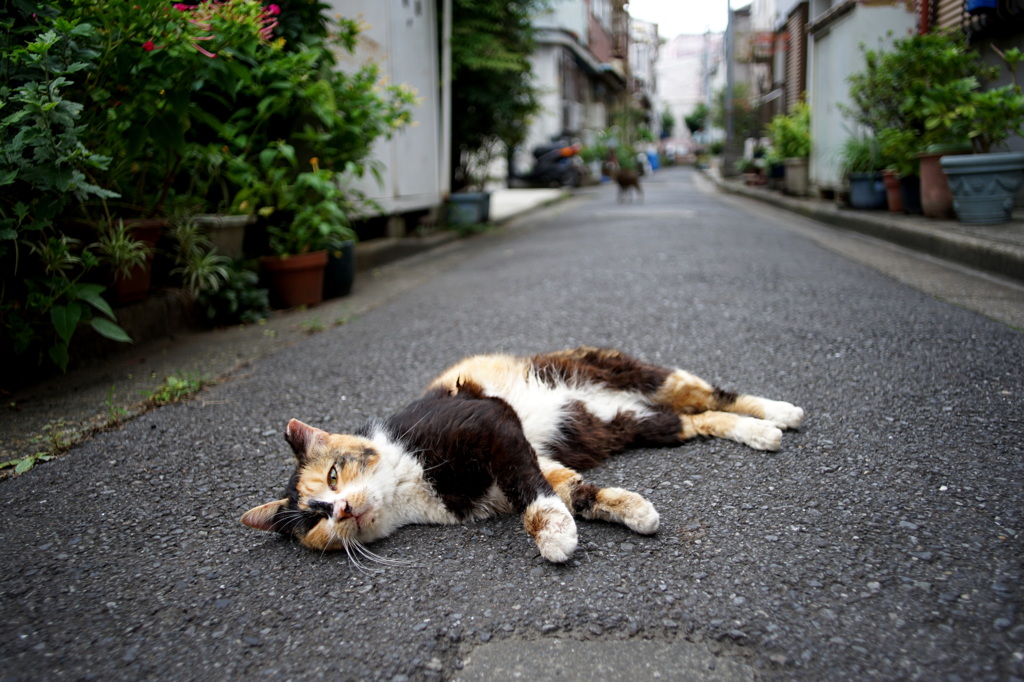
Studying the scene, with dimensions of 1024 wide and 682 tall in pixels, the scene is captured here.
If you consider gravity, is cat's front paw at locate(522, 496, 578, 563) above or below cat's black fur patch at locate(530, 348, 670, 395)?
below

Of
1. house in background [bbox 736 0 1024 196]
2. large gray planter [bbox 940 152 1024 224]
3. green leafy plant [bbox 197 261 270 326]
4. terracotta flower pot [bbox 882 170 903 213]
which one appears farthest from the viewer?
terracotta flower pot [bbox 882 170 903 213]

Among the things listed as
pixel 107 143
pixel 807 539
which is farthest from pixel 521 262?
pixel 807 539

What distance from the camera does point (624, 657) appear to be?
4.81ft

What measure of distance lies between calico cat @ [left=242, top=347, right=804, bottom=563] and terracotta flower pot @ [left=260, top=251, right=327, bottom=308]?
110 inches

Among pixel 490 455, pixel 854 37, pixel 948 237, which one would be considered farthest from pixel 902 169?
pixel 490 455

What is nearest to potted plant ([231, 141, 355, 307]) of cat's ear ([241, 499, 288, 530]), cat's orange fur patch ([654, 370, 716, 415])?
cat's orange fur patch ([654, 370, 716, 415])

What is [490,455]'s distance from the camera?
205cm

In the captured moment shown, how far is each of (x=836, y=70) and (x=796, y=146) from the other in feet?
9.95

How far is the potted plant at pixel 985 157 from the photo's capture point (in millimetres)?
5602

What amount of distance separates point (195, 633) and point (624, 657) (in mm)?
964

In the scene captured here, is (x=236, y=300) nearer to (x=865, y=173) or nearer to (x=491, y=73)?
(x=491, y=73)

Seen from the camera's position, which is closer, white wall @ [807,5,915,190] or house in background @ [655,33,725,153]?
white wall @ [807,5,915,190]

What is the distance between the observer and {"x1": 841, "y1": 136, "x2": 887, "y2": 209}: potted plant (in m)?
Answer: 8.07

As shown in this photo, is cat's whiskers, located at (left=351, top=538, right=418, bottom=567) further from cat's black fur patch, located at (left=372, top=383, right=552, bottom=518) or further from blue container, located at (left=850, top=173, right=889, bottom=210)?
blue container, located at (left=850, top=173, right=889, bottom=210)
